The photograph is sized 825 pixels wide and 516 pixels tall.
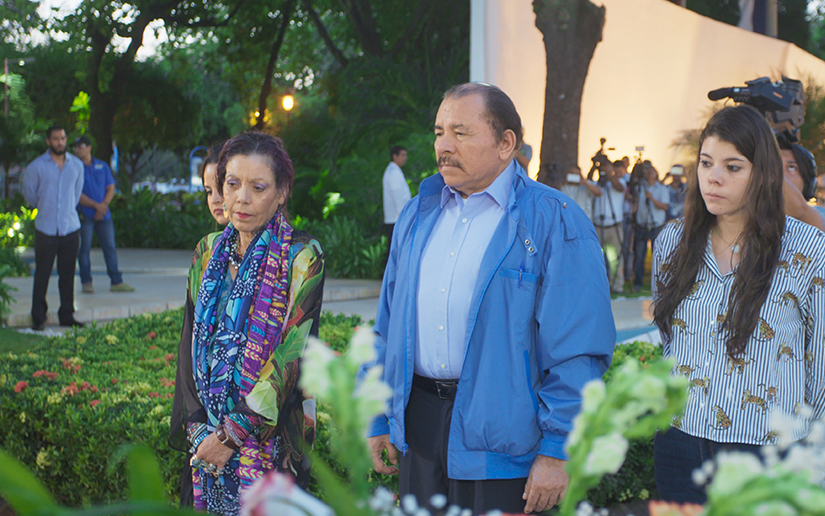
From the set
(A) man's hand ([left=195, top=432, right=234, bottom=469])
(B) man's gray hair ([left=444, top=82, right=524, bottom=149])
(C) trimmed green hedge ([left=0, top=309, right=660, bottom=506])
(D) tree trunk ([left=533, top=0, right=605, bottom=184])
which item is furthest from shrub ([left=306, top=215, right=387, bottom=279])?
(B) man's gray hair ([left=444, top=82, right=524, bottom=149])

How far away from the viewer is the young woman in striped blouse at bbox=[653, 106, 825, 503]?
223cm

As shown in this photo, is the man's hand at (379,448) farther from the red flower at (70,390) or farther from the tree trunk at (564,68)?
the tree trunk at (564,68)

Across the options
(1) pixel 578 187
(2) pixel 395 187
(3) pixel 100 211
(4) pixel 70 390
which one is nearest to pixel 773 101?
(4) pixel 70 390

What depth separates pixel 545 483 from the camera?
6.91ft

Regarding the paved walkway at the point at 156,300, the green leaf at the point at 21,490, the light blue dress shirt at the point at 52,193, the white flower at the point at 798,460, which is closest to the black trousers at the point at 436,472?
the white flower at the point at 798,460

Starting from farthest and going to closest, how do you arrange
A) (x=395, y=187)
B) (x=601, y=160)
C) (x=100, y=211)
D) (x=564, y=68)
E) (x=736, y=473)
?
(x=395, y=187), (x=601, y=160), (x=564, y=68), (x=100, y=211), (x=736, y=473)

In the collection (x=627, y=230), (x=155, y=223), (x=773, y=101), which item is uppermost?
(x=773, y=101)

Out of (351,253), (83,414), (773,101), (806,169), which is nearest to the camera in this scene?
(806,169)

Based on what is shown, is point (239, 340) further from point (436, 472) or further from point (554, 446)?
point (554, 446)

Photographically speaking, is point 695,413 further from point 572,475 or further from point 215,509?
point 572,475

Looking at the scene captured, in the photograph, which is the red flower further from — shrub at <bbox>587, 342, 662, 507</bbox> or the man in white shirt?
the man in white shirt

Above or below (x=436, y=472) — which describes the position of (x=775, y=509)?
above

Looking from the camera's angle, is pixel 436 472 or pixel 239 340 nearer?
pixel 436 472

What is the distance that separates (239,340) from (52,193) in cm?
630
